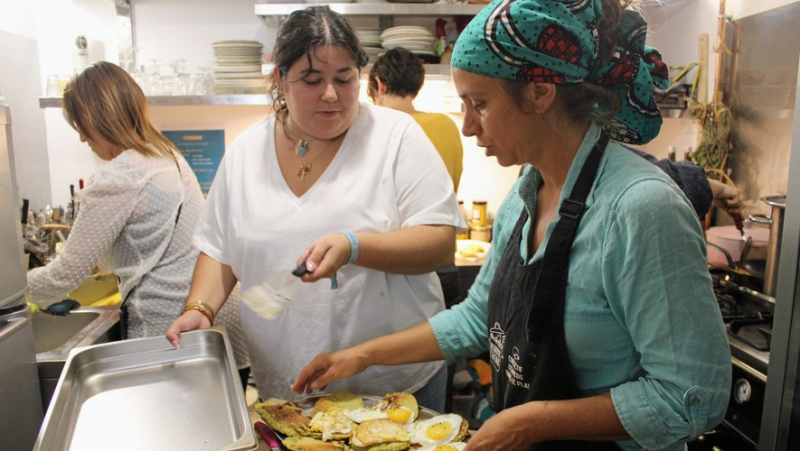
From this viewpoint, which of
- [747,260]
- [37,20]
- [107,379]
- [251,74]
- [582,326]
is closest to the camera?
[582,326]

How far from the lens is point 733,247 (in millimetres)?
2471

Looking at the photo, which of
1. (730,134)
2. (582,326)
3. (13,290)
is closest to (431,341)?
(582,326)

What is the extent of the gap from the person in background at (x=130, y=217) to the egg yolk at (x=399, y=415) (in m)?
1.00

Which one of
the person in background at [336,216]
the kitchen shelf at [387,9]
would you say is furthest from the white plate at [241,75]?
the person in background at [336,216]

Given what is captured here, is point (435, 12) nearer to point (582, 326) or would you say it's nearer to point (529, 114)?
point (529, 114)

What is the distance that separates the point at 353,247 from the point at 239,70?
233 centimetres

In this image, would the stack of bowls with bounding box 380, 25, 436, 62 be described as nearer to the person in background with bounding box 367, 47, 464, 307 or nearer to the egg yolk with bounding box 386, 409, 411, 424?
the person in background with bounding box 367, 47, 464, 307

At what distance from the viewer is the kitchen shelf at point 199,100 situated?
10.7 feet

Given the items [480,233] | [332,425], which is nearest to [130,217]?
[332,425]

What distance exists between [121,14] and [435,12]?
2.04m

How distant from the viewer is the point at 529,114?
1.05 metres

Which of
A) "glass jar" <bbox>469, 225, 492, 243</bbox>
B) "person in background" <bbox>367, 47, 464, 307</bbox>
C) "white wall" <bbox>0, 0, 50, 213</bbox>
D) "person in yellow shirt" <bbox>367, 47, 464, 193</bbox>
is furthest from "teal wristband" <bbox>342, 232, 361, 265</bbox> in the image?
"white wall" <bbox>0, 0, 50, 213</bbox>

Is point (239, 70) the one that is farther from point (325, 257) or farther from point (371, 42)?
point (325, 257)

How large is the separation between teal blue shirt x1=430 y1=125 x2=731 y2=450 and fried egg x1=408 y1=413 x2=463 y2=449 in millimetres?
349
